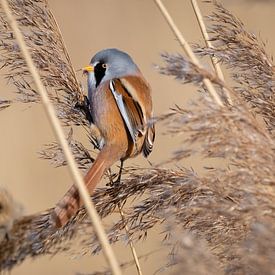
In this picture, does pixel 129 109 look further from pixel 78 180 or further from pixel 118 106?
pixel 78 180

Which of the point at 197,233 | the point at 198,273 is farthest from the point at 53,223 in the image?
the point at 198,273

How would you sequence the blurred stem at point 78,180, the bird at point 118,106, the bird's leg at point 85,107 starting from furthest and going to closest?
the bird at point 118,106 → the bird's leg at point 85,107 → the blurred stem at point 78,180

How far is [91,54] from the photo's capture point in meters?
5.29

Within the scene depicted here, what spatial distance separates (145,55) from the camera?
17.4 feet

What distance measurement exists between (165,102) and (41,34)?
3175mm

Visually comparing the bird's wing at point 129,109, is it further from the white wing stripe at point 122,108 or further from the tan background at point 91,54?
the tan background at point 91,54

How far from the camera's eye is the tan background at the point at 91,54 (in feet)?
15.2

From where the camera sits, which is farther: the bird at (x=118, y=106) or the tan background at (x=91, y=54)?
the tan background at (x=91, y=54)

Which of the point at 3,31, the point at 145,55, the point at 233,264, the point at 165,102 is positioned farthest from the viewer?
the point at 145,55

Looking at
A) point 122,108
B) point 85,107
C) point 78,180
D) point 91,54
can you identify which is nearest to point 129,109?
point 122,108

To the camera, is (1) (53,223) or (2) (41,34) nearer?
(1) (53,223)

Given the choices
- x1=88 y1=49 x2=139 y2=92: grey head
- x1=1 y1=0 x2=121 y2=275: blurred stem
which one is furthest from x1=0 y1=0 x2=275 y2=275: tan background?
x1=1 y1=0 x2=121 y2=275: blurred stem

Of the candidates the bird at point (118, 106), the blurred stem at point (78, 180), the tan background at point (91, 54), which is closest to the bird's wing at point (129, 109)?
the bird at point (118, 106)

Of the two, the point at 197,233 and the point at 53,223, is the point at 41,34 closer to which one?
the point at 53,223
